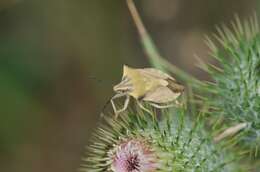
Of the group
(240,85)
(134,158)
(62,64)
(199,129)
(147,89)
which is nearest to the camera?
(134,158)

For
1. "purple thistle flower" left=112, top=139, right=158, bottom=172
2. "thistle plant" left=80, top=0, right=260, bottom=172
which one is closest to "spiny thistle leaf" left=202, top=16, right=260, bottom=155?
"thistle plant" left=80, top=0, right=260, bottom=172

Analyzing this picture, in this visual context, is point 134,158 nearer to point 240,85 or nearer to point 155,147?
point 155,147

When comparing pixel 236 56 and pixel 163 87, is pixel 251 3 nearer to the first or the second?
pixel 236 56

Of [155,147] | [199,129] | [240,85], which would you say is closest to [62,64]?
[240,85]

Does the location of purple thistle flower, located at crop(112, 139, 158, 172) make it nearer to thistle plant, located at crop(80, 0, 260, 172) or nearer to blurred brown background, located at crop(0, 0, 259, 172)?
thistle plant, located at crop(80, 0, 260, 172)

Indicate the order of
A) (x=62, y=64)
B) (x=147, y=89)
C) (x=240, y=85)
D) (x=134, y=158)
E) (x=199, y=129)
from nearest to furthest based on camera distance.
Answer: (x=134, y=158) < (x=147, y=89) < (x=199, y=129) < (x=240, y=85) < (x=62, y=64)

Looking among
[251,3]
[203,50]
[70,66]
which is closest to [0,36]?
[70,66]

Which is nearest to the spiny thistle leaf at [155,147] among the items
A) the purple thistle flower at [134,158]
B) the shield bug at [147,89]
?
the purple thistle flower at [134,158]
